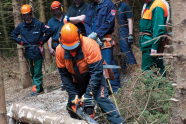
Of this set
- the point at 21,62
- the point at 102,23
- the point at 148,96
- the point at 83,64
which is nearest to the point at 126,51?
the point at 102,23

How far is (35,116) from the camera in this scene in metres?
3.28

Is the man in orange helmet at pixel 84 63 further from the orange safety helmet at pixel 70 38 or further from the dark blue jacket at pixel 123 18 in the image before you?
the dark blue jacket at pixel 123 18

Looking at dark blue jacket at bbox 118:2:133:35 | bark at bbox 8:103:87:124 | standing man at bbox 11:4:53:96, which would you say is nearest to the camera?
bark at bbox 8:103:87:124

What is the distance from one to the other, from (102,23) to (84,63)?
1408 mm

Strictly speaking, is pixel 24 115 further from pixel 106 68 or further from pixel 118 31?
pixel 118 31

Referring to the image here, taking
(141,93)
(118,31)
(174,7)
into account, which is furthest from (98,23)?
(174,7)

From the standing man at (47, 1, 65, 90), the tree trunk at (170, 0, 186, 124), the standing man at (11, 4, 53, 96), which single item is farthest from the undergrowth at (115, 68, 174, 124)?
the standing man at (11, 4, 53, 96)

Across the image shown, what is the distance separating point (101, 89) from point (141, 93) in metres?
0.70

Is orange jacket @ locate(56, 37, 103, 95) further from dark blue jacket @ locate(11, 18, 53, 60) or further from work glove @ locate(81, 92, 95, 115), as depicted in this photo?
dark blue jacket @ locate(11, 18, 53, 60)

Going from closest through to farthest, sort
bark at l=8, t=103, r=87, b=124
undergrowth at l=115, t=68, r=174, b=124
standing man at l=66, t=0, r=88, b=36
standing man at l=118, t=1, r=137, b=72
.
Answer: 1. bark at l=8, t=103, r=87, b=124
2. undergrowth at l=115, t=68, r=174, b=124
3. standing man at l=66, t=0, r=88, b=36
4. standing man at l=118, t=1, r=137, b=72

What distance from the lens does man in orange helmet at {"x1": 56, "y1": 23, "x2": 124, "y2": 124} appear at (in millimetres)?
3104

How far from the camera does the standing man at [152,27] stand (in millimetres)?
3742

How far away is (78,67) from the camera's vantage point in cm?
329

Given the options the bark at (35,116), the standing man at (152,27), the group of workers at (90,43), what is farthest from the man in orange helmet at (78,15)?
the bark at (35,116)
